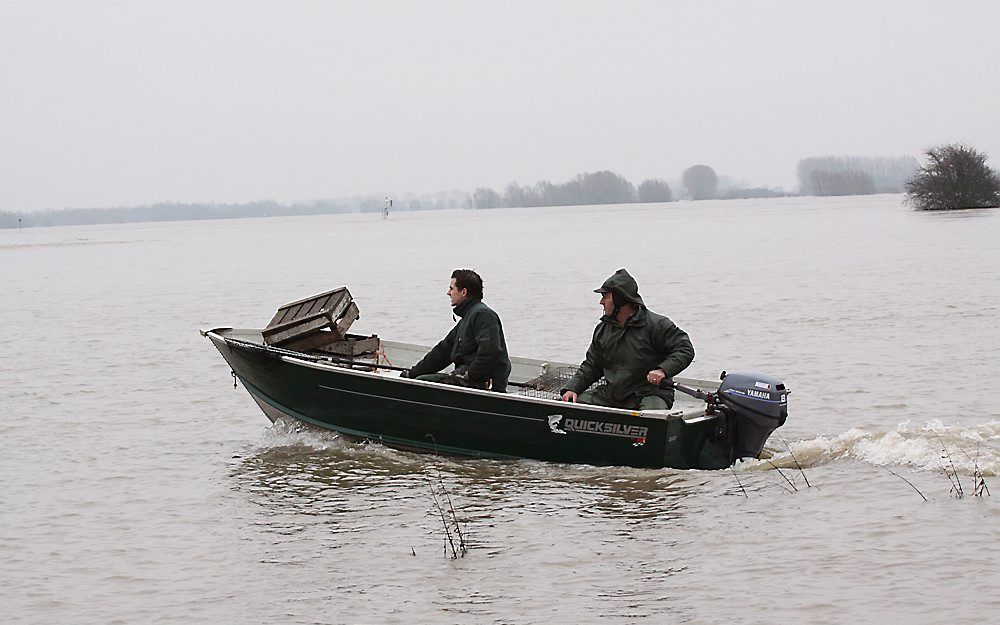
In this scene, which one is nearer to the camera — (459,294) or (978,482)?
(978,482)

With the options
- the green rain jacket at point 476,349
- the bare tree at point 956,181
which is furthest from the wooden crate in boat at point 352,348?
the bare tree at point 956,181

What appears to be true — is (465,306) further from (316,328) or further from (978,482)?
(978,482)

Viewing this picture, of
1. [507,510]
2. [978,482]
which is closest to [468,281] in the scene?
[507,510]

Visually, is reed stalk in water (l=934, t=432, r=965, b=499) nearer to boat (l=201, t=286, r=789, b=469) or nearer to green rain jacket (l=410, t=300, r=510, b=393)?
boat (l=201, t=286, r=789, b=469)

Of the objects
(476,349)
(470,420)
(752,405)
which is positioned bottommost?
(470,420)

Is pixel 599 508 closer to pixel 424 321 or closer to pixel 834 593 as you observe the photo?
pixel 834 593

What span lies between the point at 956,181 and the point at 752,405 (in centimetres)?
7182

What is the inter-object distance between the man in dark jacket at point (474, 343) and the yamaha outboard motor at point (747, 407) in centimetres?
162

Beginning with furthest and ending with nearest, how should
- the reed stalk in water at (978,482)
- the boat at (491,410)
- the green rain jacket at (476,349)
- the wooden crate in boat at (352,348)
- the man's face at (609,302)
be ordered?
1. the wooden crate in boat at (352,348)
2. the green rain jacket at (476,349)
3. the man's face at (609,302)
4. the boat at (491,410)
5. the reed stalk in water at (978,482)

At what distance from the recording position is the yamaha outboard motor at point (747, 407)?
9625 millimetres

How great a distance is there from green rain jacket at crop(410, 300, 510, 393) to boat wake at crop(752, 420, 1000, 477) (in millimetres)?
2408

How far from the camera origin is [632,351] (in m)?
9.93

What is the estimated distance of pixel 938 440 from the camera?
10.4m

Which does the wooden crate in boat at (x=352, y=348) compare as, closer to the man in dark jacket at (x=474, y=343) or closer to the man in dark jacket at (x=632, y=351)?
the man in dark jacket at (x=474, y=343)
